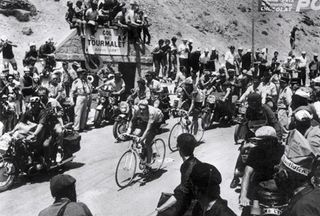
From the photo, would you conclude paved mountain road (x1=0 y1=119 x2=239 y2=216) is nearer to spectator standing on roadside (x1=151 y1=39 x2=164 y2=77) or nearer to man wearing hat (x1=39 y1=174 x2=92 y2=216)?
man wearing hat (x1=39 y1=174 x2=92 y2=216)

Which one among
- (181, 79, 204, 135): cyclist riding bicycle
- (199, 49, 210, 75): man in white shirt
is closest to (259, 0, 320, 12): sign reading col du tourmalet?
(181, 79, 204, 135): cyclist riding bicycle

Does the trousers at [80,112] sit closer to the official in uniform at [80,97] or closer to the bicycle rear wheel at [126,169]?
the official in uniform at [80,97]

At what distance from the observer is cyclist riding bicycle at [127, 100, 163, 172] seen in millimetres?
10242

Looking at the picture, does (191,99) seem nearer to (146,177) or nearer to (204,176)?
(146,177)

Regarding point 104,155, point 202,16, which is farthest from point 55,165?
point 202,16

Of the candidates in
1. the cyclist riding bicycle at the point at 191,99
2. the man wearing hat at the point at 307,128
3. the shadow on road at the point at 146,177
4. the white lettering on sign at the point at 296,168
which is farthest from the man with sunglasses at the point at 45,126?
the white lettering on sign at the point at 296,168

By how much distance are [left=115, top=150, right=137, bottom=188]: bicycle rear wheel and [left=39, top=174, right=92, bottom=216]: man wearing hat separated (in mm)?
5047

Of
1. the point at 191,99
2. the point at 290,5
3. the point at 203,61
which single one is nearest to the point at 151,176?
the point at 191,99

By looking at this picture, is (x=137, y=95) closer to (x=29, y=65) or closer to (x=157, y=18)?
(x=29, y=65)

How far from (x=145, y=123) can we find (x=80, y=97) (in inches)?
204

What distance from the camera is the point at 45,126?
35.0ft

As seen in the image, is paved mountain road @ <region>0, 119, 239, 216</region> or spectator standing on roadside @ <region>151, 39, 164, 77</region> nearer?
paved mountain road @ <region>0, 119, 239, 216</region>

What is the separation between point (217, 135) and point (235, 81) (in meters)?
2.81

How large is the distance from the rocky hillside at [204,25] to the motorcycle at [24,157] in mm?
18724
